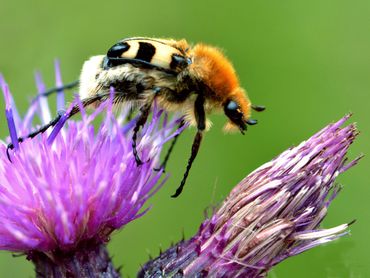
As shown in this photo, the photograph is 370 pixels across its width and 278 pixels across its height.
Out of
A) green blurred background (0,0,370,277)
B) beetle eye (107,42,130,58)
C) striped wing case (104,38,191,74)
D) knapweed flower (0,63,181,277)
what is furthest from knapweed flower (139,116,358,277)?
green blurred background (0,0,370,277)

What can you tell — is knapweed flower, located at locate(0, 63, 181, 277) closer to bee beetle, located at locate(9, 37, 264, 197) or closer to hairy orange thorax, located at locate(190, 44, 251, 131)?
bee beetle, located at locate(9, 37, 264, 197)

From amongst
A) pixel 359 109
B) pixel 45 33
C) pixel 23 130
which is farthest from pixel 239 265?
pixel 45 33

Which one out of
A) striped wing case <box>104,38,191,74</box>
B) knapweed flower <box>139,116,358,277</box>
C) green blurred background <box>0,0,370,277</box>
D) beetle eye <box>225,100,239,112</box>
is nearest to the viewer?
knapweed flower <box>139,116,358,277</box>

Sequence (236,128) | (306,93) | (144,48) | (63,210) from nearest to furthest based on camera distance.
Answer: (63,210)
(144,48)
(236,128)
(306,93)

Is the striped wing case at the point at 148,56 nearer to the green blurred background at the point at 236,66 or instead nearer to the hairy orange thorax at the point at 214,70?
the hairy orange thorax at the point at 214,70

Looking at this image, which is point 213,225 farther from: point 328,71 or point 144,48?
point 328,71

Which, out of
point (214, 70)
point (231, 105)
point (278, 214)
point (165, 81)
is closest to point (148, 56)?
point (165, 81)

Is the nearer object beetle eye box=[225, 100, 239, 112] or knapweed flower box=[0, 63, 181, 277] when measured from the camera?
knapweed flower box=[0, 63, 181, 277]
